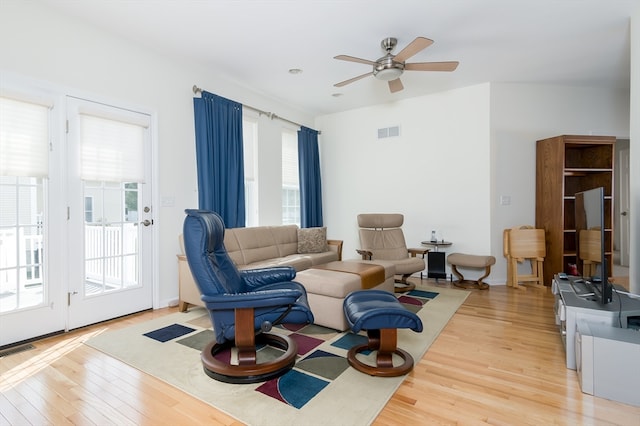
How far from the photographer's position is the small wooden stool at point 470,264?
440 centimetres

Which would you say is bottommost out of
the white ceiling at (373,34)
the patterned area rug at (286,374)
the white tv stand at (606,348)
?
the patterned area rug at (286,374)

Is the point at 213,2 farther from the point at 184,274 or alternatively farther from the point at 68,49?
the point at 184,274

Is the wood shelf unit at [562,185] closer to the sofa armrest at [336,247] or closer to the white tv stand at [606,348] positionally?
the white tv stand at [606,348]

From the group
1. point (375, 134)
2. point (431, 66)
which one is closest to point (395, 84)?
point (431, 66)

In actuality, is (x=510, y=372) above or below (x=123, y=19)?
below

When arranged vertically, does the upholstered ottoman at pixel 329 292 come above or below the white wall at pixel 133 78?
below

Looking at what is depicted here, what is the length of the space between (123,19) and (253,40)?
1204 millimetres

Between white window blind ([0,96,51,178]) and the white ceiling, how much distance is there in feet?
3.11

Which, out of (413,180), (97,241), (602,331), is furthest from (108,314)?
(413,180)

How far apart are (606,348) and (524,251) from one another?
2.98 m

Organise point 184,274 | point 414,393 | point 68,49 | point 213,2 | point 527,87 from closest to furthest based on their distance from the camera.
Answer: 1. point 414,393
2. point 213,2
3. point 68,49
4. point 184,274
5. point 527,87

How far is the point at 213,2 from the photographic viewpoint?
282cm

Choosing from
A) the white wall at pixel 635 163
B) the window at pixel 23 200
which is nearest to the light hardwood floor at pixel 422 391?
the window at pixel 23 200

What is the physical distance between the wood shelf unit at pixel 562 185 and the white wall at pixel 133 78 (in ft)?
14.6
